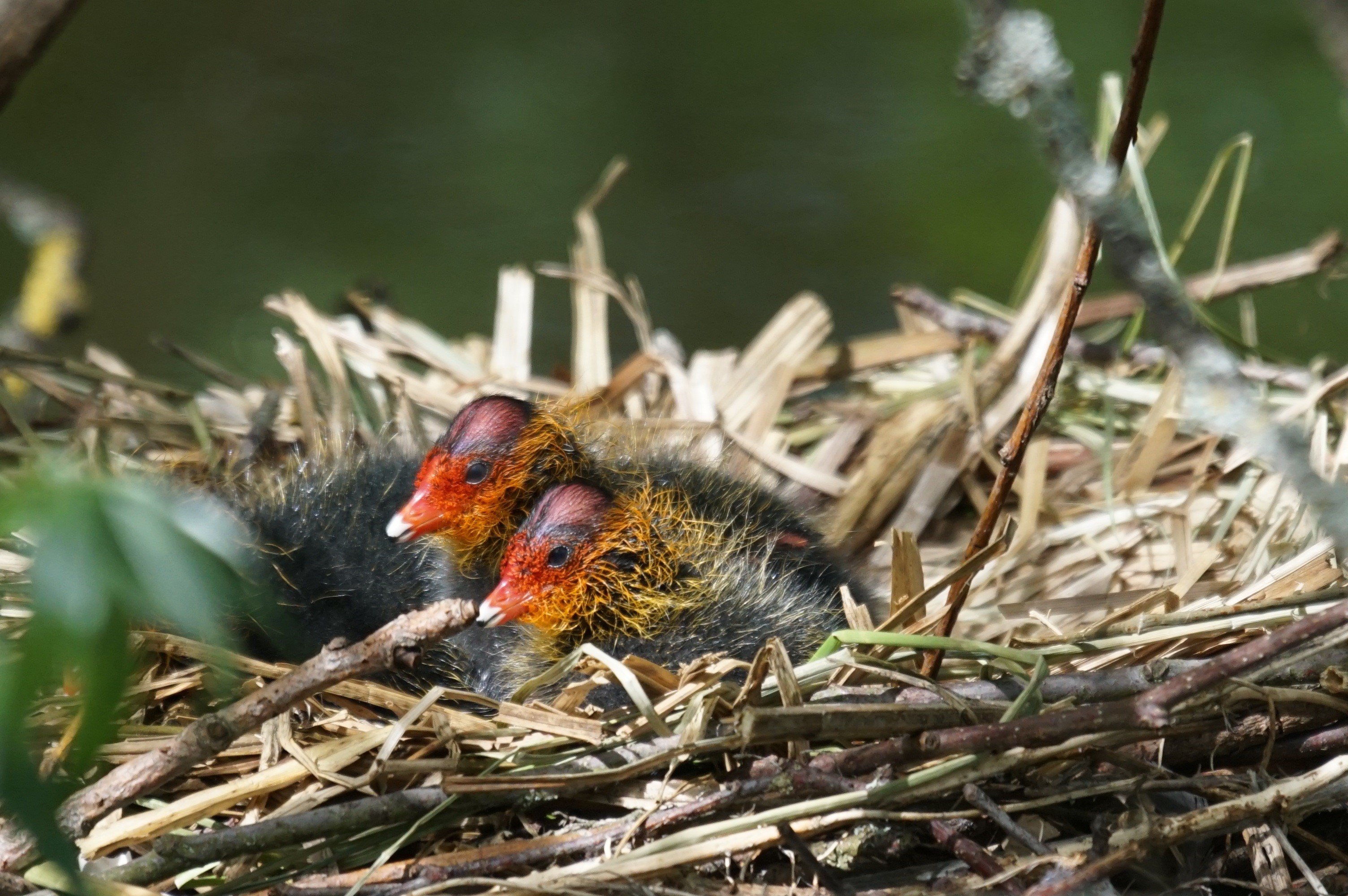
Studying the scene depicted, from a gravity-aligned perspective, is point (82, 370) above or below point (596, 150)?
below

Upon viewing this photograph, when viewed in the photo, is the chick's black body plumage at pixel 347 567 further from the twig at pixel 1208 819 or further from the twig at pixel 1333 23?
the twig at pixel 1333 23

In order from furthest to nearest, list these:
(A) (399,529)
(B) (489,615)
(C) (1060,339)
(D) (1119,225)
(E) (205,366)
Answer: (E) (205,366), (A) (399,529), (B) (489,615), (C) (1060,339), (D) (1119,225)

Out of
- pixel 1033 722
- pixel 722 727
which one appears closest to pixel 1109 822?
pixel 1033 722

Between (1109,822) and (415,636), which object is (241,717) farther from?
(1109,822)

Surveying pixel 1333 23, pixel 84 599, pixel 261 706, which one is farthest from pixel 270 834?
pixel 1333 23

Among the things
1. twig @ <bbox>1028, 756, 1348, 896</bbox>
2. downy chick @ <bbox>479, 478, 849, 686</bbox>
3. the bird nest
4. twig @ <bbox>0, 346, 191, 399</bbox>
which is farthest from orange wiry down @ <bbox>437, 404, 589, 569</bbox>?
twig @ <bbox>1028, 756, 1348, 896</bbox>

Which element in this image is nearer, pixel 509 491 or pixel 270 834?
pixel 270 834

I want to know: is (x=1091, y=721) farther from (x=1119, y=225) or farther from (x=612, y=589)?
(x=612, y=589)

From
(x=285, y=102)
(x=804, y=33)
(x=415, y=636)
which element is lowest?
(x=415, y=636)

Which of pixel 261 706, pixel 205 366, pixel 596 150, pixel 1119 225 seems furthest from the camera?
pixel 596 150
